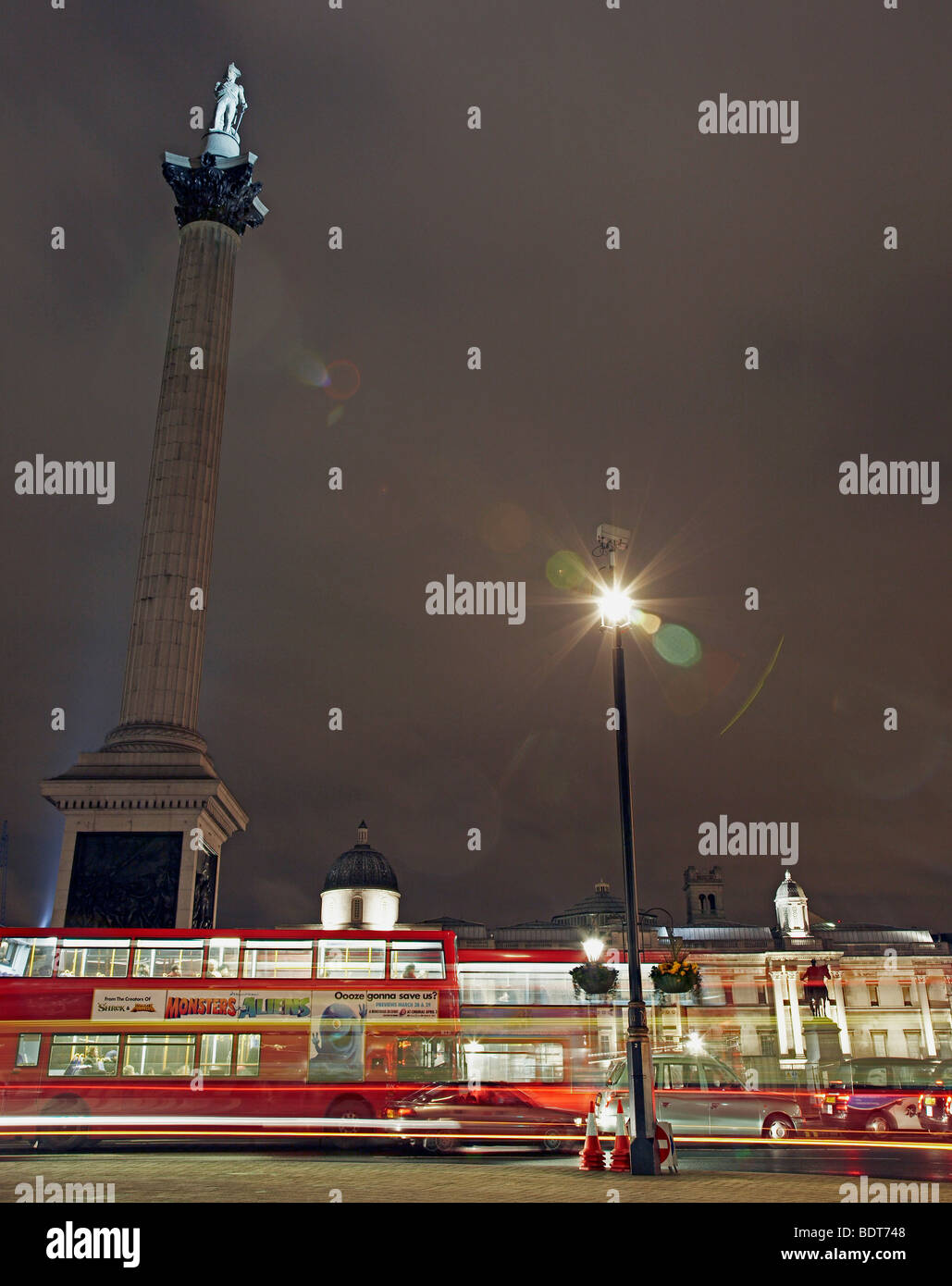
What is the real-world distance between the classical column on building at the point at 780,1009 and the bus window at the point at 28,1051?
9049cm

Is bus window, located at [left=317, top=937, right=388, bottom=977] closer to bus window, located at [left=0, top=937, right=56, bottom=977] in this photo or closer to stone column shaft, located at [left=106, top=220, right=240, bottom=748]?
bus window, located at [left=0, top=937, right=56, bottom=977]

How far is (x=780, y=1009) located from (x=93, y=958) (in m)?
92.7

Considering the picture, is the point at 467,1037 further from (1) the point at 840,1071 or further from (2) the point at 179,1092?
(1) the point at 840,1071

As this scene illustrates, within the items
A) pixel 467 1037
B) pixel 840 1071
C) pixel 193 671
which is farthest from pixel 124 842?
pixel 840 1071

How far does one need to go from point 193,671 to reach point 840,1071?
30062mm

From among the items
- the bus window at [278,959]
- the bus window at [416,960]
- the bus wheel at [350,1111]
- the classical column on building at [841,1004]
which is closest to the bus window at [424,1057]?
the bus wheel at [350,1111]

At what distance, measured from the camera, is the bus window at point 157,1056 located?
20906 mm

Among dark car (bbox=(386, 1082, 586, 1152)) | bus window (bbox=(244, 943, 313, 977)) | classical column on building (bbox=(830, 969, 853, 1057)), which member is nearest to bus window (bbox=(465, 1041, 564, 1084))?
dark car (bbox=(386, 1082, 586, 1152))

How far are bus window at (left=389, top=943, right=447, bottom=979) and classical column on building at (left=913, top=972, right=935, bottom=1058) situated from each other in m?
92.5

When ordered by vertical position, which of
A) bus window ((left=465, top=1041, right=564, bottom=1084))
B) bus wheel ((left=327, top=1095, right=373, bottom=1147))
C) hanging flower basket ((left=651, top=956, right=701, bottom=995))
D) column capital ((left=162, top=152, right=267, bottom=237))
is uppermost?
column capital ((left=162, top=152, right=267, bottom=237))

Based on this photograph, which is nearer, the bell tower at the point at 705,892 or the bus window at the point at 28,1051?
the bus window at the point at 28,1051

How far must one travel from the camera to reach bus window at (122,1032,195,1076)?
2091 cm

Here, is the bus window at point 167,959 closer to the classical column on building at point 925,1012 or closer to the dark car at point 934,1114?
the dark car at point 934,1114

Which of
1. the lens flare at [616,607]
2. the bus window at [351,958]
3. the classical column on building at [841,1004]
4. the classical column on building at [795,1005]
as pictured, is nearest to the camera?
the lens flare at [616,607]
